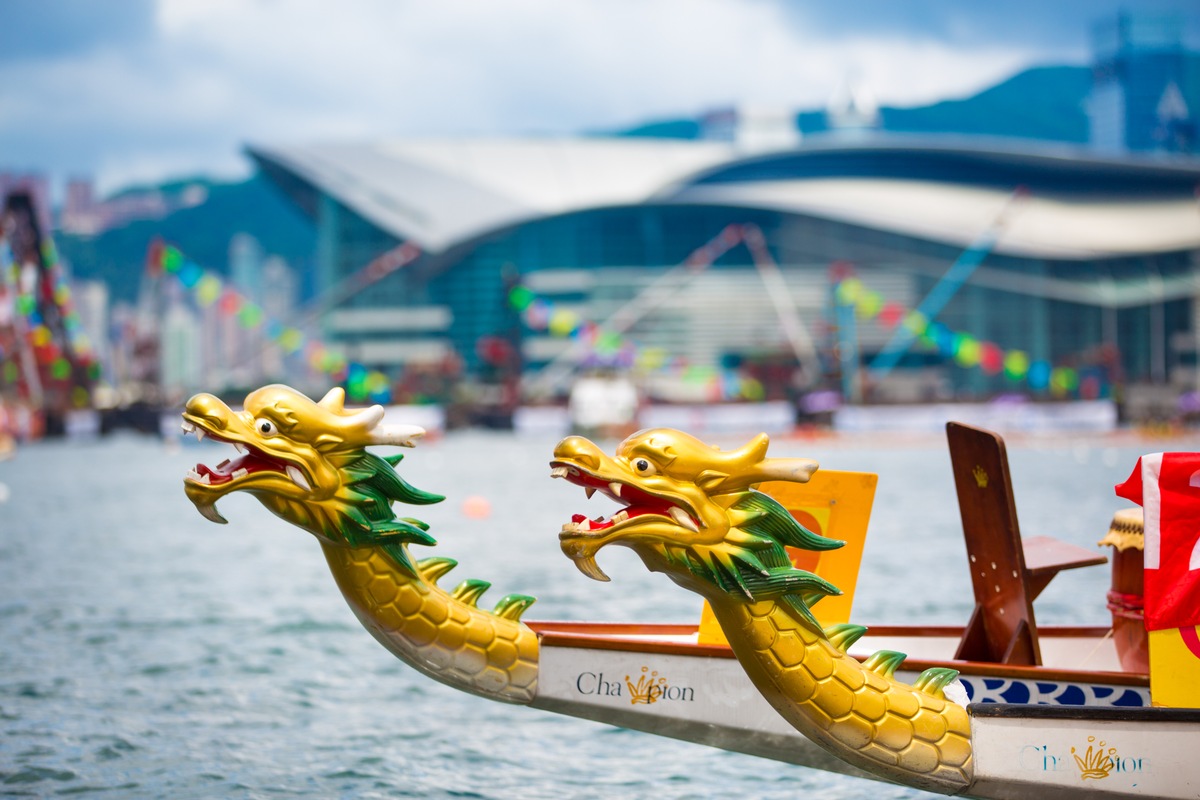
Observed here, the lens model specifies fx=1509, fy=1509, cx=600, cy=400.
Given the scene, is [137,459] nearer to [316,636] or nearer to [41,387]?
[41,387]

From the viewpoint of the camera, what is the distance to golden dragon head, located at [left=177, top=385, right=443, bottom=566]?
7250mm

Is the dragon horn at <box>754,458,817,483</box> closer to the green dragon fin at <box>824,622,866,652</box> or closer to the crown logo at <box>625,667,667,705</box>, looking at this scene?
the green dragon fin at <box>824,622,866,652</box>

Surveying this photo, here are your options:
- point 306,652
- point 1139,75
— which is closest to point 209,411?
point 306,652

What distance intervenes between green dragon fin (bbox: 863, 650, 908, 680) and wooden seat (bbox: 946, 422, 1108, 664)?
1.59 m

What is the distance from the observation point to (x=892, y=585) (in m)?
19.9

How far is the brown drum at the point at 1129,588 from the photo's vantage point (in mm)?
8859

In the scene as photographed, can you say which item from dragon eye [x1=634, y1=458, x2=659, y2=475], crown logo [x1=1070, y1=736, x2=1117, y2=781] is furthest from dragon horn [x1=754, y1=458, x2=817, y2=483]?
crown logo [x1=1070, y1=736, x2=1117, y2=781]

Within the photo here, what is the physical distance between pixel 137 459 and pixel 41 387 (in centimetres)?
3335

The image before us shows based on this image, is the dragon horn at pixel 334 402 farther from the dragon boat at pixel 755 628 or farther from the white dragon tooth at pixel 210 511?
the white dragon tooth at pixel 210 511

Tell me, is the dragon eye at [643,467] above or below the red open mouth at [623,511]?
above

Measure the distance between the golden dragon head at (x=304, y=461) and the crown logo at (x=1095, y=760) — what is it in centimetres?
339

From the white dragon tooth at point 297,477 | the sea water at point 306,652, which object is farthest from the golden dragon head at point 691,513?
the sea water at point 306,652

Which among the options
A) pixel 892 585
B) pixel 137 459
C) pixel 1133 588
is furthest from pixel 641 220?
pixel 1133 588

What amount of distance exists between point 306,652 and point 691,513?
10.1m
